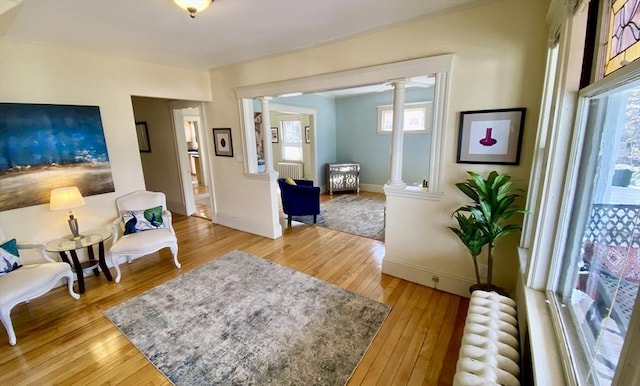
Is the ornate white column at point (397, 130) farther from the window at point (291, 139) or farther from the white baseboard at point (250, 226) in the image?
the window at point (291, 139)

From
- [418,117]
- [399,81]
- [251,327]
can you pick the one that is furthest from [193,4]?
[418,117]

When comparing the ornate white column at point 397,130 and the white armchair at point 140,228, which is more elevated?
the ornate white column at point 397,130

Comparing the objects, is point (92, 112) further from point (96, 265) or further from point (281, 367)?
point (281, 367)

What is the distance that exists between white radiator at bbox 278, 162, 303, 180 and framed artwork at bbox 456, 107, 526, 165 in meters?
5.16

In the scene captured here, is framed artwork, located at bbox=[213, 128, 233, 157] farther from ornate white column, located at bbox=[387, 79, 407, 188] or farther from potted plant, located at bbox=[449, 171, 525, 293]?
potted plant, located at bbox=[449, 171, 525, 293]

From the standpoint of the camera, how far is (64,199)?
2578 mm

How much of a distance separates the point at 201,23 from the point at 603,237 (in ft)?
10.2

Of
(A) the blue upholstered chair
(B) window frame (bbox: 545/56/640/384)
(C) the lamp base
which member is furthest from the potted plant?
(C) the lamp base

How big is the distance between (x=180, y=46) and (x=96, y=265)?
268cm

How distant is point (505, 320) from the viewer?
1491 mm

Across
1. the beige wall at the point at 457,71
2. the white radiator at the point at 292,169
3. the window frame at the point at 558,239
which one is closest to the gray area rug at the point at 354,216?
the beige wall at the point at 457,71

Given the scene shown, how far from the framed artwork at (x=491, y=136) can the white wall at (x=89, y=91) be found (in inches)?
149

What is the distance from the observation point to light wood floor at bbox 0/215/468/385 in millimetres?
1777

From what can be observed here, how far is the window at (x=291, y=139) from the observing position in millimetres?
7274
